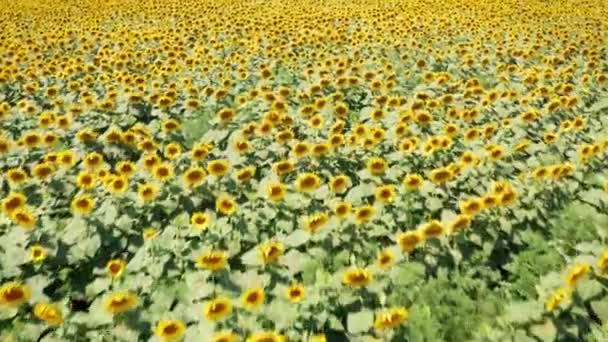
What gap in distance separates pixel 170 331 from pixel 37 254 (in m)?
1.57

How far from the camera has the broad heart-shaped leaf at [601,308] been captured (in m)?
3.47

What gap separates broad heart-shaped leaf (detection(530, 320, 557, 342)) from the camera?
3.42m

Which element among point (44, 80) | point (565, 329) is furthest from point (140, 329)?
point (44, 80)

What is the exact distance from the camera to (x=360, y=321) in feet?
11.9

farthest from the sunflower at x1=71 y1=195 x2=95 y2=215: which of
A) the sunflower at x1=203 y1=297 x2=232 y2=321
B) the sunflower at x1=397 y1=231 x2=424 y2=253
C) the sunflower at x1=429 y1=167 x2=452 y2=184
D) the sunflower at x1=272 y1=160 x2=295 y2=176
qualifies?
the sunflower at x1=429 y1=167 x2=452 y2=184

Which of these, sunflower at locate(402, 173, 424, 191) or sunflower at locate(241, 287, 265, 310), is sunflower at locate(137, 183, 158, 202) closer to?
sunflower at locate(241, 287, 265, 310)

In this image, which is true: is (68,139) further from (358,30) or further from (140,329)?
(358,30)

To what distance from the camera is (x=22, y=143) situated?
6188 mm

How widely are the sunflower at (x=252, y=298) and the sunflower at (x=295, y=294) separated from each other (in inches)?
7.0

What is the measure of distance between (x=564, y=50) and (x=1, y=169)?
351 inches

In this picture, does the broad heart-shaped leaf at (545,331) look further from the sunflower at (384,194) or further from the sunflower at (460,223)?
the sunflower at (384,194)

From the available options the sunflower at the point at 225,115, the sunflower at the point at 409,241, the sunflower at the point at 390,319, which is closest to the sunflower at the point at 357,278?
the sunflower at the point at 390,319

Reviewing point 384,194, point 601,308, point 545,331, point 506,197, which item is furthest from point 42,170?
point 601,308

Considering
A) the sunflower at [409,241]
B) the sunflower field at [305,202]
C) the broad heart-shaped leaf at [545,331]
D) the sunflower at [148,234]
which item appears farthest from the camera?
the sunflower at [148,234]
